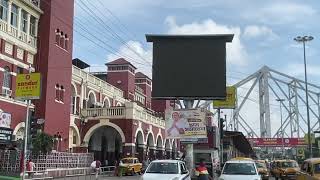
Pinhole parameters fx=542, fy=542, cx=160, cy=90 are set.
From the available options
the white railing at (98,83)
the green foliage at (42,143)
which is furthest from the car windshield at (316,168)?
the white railing at (98,83)

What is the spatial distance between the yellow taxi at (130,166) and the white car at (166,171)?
29.2 metres

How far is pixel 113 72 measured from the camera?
78.8 metres

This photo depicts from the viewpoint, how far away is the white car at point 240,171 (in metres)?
24.9

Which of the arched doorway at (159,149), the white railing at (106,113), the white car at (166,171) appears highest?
the white railing at (106,113)

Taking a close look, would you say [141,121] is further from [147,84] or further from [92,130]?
[147,84]

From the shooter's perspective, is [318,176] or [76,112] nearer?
[318,176]

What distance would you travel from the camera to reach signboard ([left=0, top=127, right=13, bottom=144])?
38750 millimetres

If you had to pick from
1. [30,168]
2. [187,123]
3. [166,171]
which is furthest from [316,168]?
[30,168]

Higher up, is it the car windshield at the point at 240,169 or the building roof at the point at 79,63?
the building roof at the point at 79,63

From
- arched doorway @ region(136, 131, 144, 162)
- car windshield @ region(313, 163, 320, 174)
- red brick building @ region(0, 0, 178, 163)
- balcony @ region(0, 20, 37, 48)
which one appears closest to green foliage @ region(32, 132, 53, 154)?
red brick building @ region(0, 0, 178, 163)

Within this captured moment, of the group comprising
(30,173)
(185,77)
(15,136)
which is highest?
(185,77)

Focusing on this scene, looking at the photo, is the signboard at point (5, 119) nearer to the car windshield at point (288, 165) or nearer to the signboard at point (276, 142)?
the car windshield at point (288, 165)

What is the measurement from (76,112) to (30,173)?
69.5ft

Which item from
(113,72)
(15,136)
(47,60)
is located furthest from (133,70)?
(15,136)
